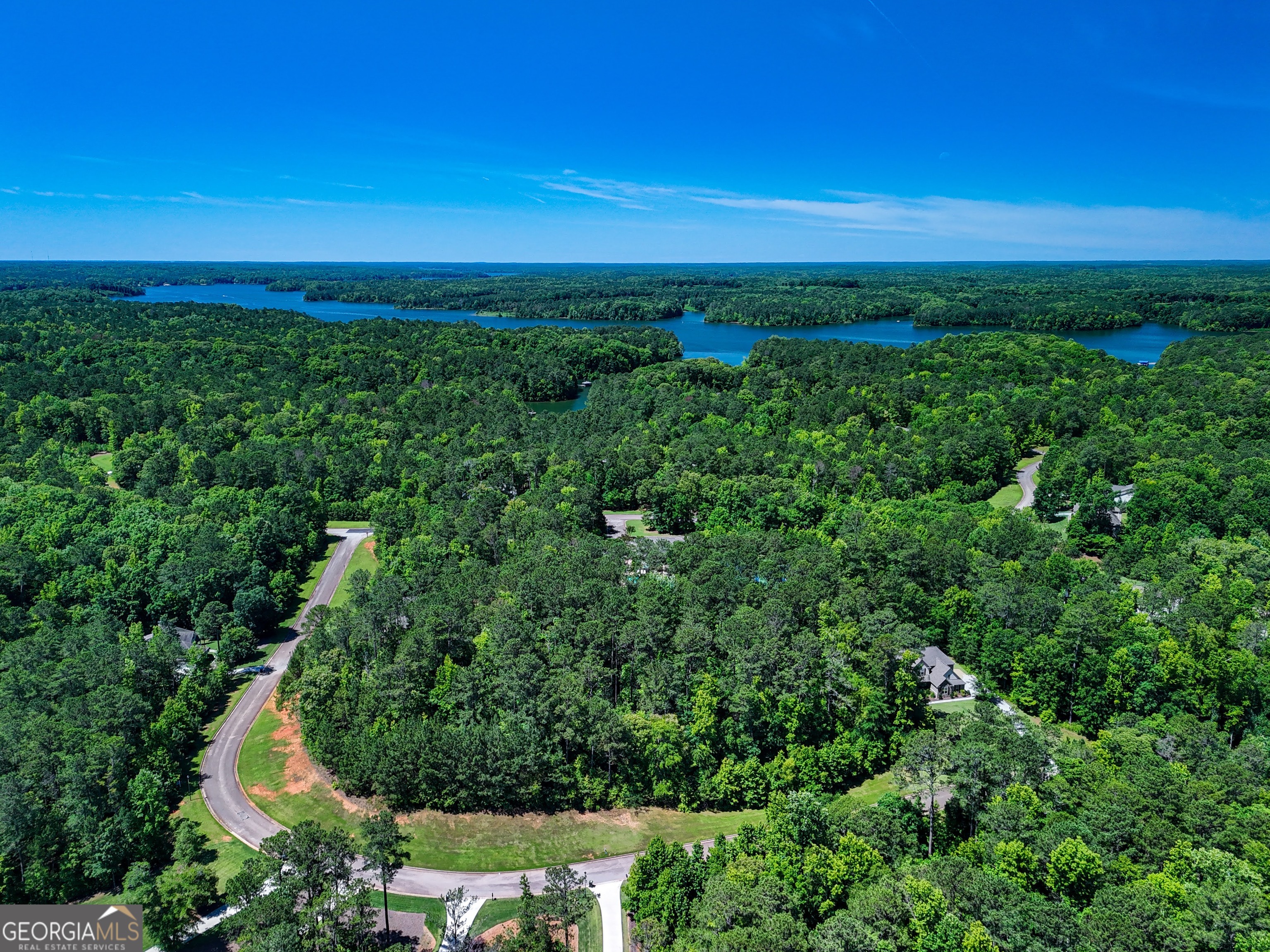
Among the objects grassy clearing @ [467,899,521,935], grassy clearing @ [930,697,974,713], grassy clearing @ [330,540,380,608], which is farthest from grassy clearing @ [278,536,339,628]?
grassy clearing @ [930,697,974,713]

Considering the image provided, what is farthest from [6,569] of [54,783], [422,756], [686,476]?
[686,476]

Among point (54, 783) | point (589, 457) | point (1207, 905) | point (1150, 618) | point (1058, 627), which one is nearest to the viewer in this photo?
point (1207, 905)

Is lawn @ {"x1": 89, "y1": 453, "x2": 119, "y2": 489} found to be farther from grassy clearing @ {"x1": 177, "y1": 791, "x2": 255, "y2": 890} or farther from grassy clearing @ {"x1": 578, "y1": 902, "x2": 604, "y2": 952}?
grassy clearing @ {"x1": 578, "y1": 902, "x2": 604, "y2": 952}

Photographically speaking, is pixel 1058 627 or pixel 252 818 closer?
pixel 252 818

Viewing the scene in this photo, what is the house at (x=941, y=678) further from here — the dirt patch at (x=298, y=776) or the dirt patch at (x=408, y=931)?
the dirt patch at (x=298, y=776)

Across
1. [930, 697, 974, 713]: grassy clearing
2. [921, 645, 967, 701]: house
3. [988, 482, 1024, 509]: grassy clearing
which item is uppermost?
[988, 482, 1024, 509]: grassy clearing

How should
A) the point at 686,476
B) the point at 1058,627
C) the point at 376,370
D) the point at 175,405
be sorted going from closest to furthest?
1. the point at 1058,627
2. the point at 686,476
3. the point at 175,405
4. the point at 376,370

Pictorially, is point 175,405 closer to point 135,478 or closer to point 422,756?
point 135,478
